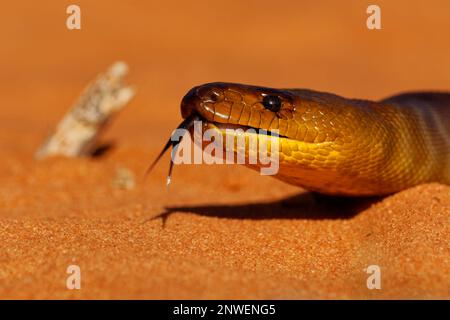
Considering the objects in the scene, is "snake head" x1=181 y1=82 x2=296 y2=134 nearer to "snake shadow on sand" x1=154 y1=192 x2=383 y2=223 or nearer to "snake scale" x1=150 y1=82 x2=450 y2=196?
"snake scale" x1=150 y1=82 x2=450 y2=196

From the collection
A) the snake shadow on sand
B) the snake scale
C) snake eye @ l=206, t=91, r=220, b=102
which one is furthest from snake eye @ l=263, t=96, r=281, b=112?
the snake shadow on sand

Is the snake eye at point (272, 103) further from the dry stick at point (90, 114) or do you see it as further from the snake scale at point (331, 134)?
the dry stick at point (90, 114)

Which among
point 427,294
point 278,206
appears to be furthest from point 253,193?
point 427,294

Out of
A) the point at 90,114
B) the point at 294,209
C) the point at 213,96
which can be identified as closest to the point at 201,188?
the point at 90,114

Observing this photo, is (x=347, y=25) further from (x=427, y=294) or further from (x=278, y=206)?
(x=427, y=294)

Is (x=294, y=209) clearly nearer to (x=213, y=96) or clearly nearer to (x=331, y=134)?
(x=331, y=134)

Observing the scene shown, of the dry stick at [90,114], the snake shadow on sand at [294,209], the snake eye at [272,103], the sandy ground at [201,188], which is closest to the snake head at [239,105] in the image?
the snake eye at [272,103]
